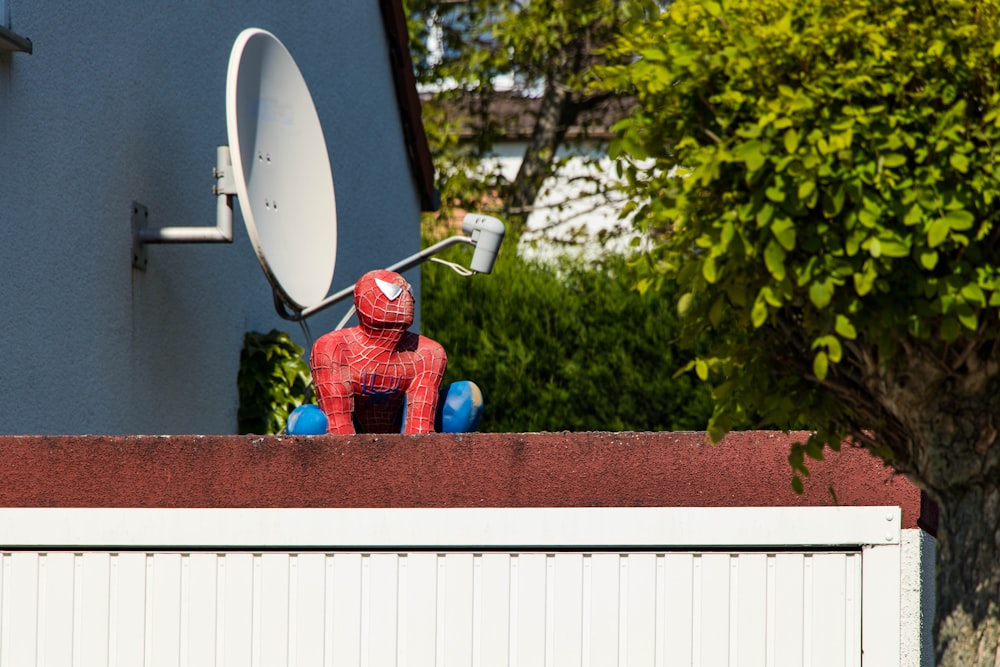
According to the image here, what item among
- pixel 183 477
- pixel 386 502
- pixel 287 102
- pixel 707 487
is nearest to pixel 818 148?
pixel 707 487

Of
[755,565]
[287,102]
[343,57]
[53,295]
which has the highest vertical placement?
[343,57]

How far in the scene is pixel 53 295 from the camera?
217 inches

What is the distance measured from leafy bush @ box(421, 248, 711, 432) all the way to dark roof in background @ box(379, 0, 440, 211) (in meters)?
1.17

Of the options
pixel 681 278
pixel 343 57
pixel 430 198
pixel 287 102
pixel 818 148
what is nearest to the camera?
pixel 818 148

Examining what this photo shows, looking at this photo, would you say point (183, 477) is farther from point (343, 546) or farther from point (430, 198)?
point (430, 198)

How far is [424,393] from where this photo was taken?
520 cm

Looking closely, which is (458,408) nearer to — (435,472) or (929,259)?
(435,472)

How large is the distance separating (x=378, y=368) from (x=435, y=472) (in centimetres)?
123

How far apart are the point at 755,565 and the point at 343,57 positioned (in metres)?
6.69

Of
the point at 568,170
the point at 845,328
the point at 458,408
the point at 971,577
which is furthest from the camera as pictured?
the point at 568,170

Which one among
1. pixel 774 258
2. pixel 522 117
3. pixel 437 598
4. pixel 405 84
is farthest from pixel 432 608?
pixel 522 117

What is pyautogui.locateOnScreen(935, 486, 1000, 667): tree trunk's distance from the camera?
2.93 m

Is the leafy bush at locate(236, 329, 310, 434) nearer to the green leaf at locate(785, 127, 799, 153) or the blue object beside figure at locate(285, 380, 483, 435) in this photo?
the blue object beside figure at locate(285, 380, 483, 435)

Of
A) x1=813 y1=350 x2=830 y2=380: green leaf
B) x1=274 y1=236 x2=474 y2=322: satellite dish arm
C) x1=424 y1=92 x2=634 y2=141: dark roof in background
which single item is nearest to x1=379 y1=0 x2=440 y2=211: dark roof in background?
x1=424 y1=92 x2=634 y2=141: dark roof in background
